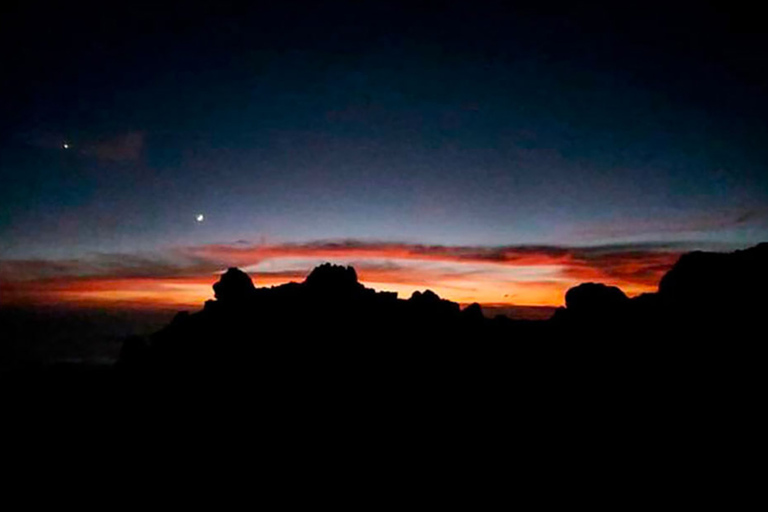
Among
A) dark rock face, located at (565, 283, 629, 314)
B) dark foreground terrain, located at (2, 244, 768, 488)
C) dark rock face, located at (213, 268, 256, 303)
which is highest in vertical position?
Answer: dark rock face, located at (213, 268, 256, 303)

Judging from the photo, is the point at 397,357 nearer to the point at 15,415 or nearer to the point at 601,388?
the point at 601,388

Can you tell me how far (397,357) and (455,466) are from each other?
28238 mm

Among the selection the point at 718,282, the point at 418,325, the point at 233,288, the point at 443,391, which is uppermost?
the point at 233,288

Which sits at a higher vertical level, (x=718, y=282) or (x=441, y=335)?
(x=718, y=282)

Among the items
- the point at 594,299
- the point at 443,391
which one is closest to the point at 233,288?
the point at 443,391

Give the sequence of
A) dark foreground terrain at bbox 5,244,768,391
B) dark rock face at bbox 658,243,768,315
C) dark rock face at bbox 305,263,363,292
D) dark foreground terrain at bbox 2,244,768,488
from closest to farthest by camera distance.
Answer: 1. dark foreground terrain at bbox 2,244,768,488
2. dark rock face at bbox 658,243,768,315
3. dark foreground terrain at bbox 5,244,768,391
4. dark rock face at bbox 305,263,363,292

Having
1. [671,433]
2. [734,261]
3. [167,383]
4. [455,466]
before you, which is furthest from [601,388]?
[167,383]

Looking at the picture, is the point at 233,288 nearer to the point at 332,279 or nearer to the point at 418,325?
the point at 332,279

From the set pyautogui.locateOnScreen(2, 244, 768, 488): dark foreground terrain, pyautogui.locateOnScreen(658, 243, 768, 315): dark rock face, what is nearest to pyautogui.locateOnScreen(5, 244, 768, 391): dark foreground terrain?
pyautogui.locateOnScreen(658, 243, 768, 315): dark rock face

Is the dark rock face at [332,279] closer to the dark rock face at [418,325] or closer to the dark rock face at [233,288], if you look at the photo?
the dark rock face at [418,325]

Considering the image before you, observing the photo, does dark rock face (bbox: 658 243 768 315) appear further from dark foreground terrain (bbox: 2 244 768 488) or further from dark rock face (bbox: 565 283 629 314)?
dark rock face (bbox: 565 283 629 314)

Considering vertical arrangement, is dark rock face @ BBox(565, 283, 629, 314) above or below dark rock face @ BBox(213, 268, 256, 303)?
below

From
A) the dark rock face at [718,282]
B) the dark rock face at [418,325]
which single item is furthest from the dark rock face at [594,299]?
the dark rock face at [718,282]

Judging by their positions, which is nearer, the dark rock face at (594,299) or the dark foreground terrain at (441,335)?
the dark foreground terrain at (441,335)
